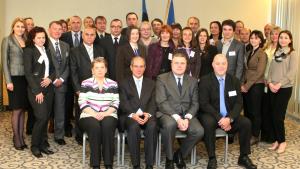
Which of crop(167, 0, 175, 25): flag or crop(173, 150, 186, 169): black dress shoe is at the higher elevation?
crop(167, 0, 175, 25): flag

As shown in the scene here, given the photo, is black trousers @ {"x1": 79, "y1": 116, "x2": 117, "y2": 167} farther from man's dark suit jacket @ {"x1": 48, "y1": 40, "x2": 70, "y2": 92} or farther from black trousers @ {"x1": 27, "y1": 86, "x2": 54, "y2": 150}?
man's dark suit jacket @ {"x1": 48, "y1": 40, "x2": 70, "y2": 92}

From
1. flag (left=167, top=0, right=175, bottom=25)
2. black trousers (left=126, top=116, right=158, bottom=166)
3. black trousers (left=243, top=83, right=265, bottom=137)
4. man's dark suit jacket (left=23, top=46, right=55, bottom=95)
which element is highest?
flag (left=167, top=0, right=175, bottom=25)

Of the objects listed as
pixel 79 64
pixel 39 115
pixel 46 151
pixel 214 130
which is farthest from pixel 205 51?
pixel 46 151

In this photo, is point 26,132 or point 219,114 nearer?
point 219,114

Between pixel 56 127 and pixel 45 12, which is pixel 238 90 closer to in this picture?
pixel 56 127

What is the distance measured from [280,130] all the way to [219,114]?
1.18 metres

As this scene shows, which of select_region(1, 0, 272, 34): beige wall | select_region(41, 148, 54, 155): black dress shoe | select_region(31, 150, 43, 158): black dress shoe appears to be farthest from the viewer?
select_region(1, 0, 272, 34): beige wall

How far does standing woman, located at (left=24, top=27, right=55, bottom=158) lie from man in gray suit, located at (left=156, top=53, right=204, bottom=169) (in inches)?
54.4

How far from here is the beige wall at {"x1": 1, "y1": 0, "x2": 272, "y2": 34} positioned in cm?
795

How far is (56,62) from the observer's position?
4965 millimetres

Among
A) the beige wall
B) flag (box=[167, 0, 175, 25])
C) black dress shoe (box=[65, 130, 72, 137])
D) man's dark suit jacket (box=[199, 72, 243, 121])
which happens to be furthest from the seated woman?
the beige wall

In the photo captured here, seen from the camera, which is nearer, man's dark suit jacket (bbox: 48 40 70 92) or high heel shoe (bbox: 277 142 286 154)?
man's dark suit jacket (bbox: 48 40 70 92)

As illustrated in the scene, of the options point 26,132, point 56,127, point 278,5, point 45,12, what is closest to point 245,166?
point 56,127

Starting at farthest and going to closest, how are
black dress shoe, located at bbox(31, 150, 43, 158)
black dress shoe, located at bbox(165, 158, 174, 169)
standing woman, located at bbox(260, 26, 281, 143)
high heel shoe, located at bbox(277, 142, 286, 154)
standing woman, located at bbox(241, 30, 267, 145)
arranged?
1. standing woman, located at bbox(260, 26, 281, 143)
2. standing woman, located at bbox(241, 30, 267, 145)
3. high heel shoe, located at bbox(277, 142, 286, 154)
4. black dress shoe, located at bbox(31, 150, 43, 158)
5. black dress shoe, located at bbox(165, 158, 174, 169)
